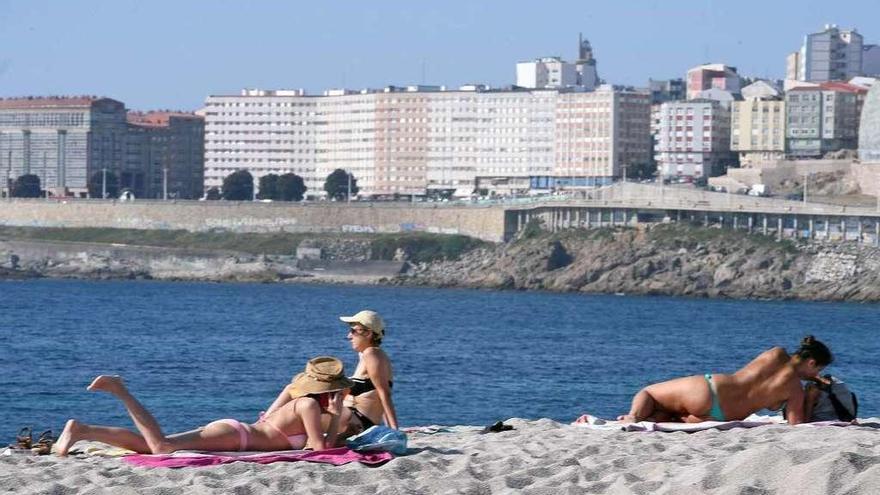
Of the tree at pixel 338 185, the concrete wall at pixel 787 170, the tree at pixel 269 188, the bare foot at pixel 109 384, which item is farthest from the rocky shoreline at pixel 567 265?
the bare foot at pixel 109 384

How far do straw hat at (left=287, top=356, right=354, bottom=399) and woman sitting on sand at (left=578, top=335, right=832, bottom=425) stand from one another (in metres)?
2.84

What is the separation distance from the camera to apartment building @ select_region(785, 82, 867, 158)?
13225 centimetres

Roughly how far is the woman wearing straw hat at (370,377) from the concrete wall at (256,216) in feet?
307

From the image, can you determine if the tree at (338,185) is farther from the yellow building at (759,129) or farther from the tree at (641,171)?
the yellow building at (759,129)

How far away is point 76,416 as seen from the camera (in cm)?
2662

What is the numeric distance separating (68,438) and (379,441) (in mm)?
1925

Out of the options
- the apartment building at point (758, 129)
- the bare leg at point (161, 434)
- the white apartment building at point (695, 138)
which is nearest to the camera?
the bare leg at point (161, 434)

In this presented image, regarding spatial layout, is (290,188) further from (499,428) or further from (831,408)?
(831,408)

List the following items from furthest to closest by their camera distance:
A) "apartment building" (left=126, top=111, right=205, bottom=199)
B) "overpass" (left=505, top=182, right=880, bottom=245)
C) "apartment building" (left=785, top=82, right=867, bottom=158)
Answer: "apartment building" (left=126, top=111, right=205, bottom=199) → "apartment building" (left=785, top=82, right=867, bottom=158) → "overpass" (left=505, top=182, right=880, bottom=245)

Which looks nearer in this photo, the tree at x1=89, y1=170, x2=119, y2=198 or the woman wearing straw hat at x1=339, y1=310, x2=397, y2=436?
the woman wearing straw hat at x1=339, y1=310, x2=397, y2=436

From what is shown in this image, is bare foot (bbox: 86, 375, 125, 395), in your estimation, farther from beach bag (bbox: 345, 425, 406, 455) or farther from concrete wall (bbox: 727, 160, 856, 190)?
concrete wall (bbox: 727, 160, 856, 190)

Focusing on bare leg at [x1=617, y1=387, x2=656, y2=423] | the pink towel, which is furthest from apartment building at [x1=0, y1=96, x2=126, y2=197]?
the pink towel

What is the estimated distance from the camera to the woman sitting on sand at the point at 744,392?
14711mm

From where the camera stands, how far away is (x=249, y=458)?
501 inches
